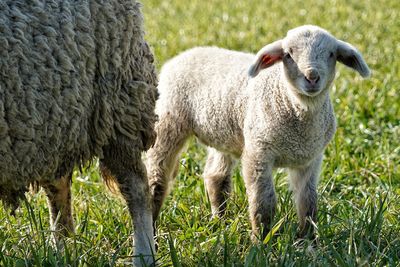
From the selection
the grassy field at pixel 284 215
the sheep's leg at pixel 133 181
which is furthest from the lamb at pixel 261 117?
the sheep's leg at pixel 133 181

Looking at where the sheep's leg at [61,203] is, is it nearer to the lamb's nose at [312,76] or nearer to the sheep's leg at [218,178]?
the sheep's leg at [218,178]

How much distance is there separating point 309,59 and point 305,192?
84 cm

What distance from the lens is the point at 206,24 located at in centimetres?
1380

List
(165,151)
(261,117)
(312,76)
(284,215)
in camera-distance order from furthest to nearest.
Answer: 1. (165,151)
2. (261,117)
3. (284,215)
4. (312,76)

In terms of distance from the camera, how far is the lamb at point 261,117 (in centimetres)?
545

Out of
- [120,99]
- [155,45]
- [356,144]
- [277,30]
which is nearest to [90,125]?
[120,99]

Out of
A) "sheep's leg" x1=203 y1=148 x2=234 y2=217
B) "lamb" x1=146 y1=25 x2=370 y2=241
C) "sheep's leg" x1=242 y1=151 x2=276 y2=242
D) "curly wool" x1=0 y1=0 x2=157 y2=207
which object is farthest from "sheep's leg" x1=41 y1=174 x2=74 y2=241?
"sheep's leg" x1=242 y1=151 x2=276 y2=242

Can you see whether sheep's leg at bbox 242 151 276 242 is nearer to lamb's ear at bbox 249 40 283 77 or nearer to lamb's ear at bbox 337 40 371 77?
lamb's ear at bbox 249 40 283 77

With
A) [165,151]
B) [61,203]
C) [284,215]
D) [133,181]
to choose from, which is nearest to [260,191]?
[284,215]

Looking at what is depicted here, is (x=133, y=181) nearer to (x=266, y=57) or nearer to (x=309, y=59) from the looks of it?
(x=266, y=57)

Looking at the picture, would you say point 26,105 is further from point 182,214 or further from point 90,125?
point 182,214

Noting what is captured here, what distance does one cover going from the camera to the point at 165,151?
625 centimetres

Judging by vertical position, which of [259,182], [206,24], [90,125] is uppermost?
[90,125]

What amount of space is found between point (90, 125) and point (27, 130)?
51 cm
